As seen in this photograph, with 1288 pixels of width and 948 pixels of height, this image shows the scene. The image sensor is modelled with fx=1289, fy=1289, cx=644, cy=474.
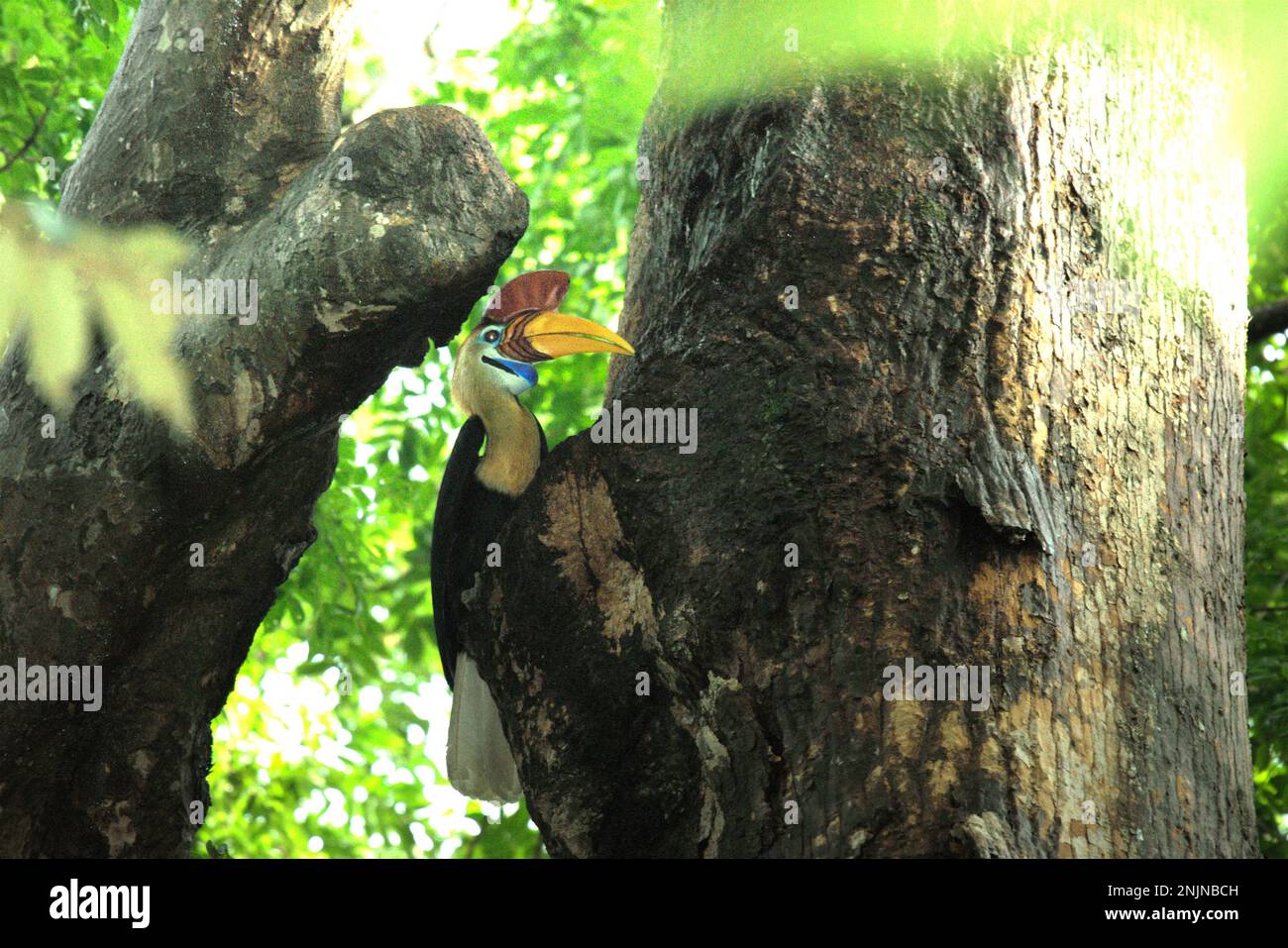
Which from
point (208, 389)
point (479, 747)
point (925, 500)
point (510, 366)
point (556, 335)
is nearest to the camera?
point (925, 500)

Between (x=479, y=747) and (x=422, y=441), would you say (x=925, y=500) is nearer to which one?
(x=479, y=747)

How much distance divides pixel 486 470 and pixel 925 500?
1.60m

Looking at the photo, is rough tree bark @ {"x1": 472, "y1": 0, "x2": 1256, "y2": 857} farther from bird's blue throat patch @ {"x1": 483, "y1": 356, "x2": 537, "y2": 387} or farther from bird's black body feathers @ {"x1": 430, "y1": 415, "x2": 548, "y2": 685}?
bird's blue throat patch @ {"x1": 483, "y1": 356, "x2": 537, "y2": 387}

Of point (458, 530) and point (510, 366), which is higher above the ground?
point (510, 366)

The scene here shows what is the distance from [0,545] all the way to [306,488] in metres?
0.69

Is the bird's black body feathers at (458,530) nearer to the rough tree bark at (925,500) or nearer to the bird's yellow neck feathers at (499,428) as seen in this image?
the bird's yellow neck feathers at (499,428)

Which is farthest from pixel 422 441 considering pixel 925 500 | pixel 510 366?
pixel 925 500

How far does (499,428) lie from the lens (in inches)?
148

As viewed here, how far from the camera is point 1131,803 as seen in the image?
229 cm

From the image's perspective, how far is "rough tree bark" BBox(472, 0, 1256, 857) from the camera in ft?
7.66

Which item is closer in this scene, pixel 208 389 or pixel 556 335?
pixel 208 389

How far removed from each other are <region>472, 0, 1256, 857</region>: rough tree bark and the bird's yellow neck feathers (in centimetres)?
83

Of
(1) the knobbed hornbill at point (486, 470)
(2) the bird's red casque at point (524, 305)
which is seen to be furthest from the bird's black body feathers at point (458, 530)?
(2) the bird's red casque at point (524, 305)

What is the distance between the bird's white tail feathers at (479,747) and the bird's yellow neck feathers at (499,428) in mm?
543
